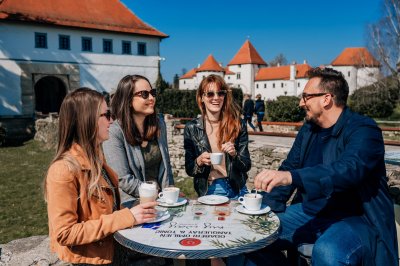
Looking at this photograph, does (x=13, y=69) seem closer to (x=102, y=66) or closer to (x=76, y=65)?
(x=76, y=65)

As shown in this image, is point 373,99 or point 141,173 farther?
point 373,99

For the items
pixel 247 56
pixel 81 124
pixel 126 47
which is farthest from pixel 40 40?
pixel 247 56

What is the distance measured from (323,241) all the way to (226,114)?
6.33 feet

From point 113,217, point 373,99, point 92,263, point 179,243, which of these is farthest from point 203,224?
point 373,99

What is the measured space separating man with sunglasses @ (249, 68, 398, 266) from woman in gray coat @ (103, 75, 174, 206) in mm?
1245

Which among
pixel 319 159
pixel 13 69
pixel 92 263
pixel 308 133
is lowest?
pixel 92 263

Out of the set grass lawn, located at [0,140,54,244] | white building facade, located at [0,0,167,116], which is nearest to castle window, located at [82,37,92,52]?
white building facade, located at [0,0,167,116]

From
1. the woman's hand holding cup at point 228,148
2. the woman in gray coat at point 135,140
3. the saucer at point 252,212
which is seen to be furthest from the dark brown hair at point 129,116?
the saucer at point 252,212

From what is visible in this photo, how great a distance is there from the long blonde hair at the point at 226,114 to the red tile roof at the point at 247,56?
65230mm

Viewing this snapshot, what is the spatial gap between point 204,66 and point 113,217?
6824cm

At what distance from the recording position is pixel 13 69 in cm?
2234

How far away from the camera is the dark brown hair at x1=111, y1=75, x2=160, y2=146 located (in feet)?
10.8

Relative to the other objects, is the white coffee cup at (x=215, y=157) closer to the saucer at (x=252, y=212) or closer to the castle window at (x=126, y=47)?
the saucer at (x=252, y=212)

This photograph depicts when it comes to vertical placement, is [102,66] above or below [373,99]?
above
